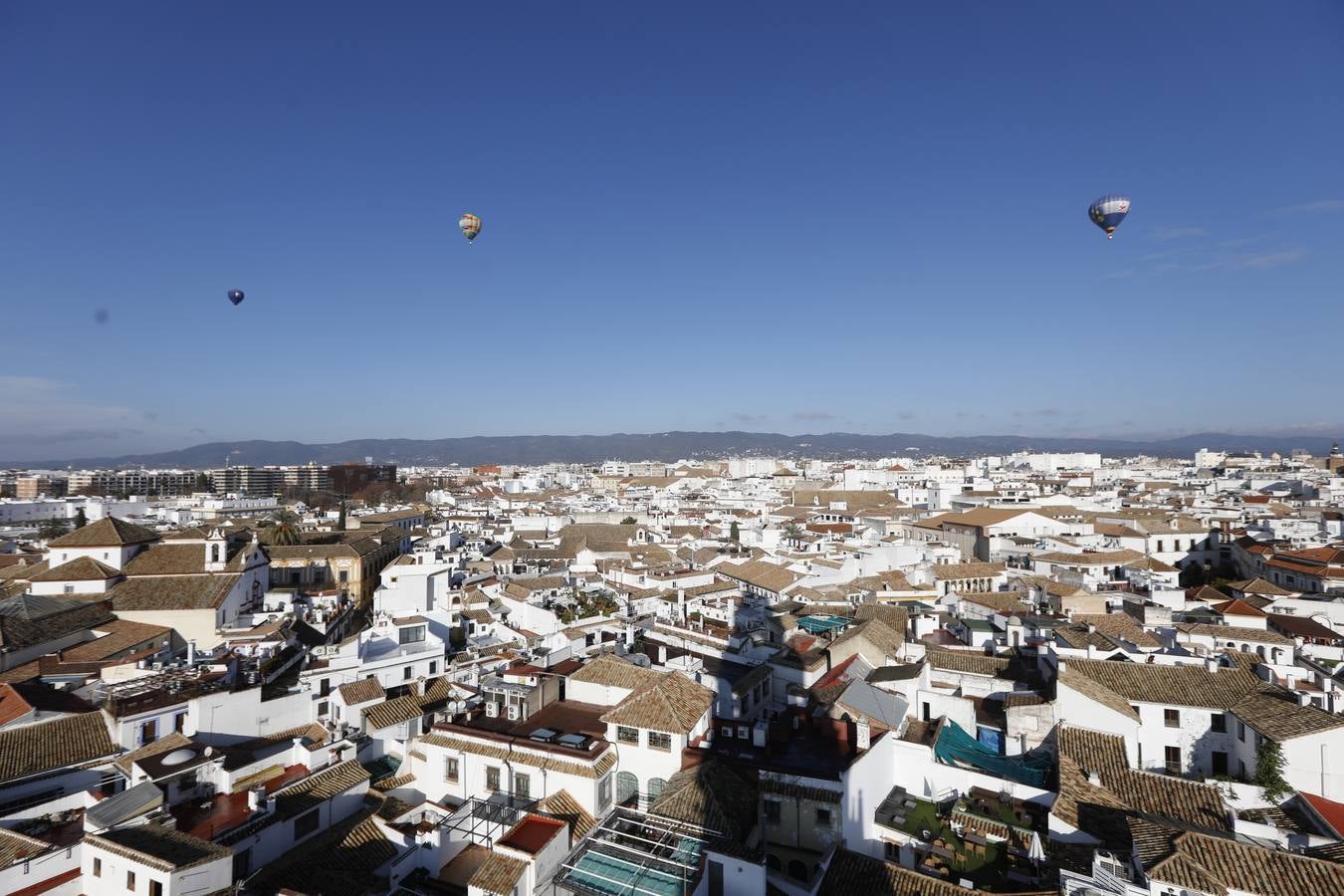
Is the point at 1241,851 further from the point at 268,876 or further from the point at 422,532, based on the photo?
the point at 422,532

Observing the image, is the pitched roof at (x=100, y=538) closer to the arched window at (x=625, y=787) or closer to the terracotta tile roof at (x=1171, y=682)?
the arched window at (x=625, y=787)

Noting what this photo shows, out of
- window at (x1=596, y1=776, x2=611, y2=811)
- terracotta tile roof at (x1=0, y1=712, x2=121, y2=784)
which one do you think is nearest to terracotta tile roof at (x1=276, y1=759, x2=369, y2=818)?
terracotta tile roof at (x1=0, y1=712, x2=121, y2=784)

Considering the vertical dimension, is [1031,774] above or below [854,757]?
below

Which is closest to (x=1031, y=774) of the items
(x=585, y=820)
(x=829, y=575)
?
(x=585, y=820)

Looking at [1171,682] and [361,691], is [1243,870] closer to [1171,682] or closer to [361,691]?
[1171,682]

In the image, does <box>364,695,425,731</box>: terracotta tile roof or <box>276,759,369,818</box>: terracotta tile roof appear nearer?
<box>276,759,369,818</box>: terracotta tile roof

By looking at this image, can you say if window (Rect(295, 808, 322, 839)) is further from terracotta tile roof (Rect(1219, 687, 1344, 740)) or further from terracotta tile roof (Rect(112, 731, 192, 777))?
terracotta tile roof (Rect(1219, 687, 1344, 740))
